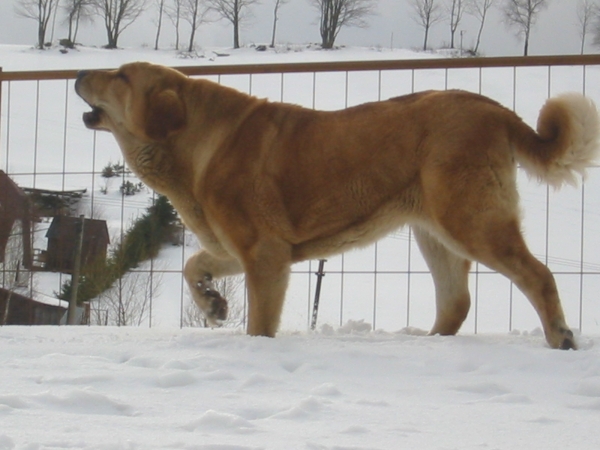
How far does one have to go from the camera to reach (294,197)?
12.4 feet

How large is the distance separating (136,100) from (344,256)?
4.09m

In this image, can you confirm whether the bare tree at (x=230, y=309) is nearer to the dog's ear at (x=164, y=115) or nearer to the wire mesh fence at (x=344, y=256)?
the wire mesh fence at (x=344, y=256)

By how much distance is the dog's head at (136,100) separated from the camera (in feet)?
13.1

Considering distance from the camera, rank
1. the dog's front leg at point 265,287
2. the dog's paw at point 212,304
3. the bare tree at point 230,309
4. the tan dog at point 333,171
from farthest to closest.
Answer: the bare tree at point 230,309, the dog's paw at point 212,304, the dog's front leg at point 265,287, the tan dog at point 333,171

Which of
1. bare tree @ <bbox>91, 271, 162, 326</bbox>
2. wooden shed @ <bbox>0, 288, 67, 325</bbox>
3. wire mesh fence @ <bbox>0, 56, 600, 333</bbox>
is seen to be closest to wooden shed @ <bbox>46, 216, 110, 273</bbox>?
wire mesh fence @ <bbox>0, 56, 600, 333</bbox>

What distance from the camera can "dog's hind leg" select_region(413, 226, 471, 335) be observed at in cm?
407

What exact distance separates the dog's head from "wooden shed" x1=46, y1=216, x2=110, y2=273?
5.21 ft

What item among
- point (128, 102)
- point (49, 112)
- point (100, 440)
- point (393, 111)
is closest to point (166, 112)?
point (128, 102)

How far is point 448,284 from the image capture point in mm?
4117

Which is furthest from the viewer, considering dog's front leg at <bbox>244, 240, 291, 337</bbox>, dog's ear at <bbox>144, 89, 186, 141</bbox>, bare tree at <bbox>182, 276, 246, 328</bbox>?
bare tree at <bbox>182, 276, 246, 328</bbox>

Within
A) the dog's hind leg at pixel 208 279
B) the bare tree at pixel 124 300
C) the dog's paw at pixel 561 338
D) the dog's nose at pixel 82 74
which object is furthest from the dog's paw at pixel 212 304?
the bare tree at pixel 124 300

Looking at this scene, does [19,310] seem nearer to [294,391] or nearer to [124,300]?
[124,300]

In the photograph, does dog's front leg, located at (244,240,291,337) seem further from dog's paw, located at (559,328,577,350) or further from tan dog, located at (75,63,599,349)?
dog's paw, located at (559,328,577,350)

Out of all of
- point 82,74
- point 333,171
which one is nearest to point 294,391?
point 333,171
